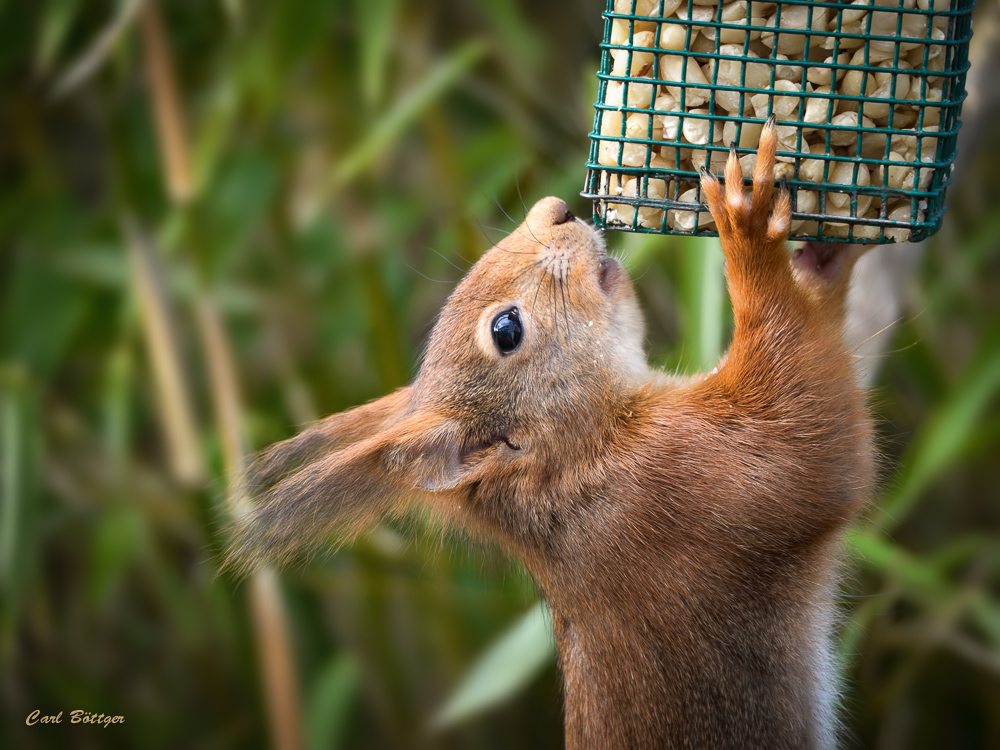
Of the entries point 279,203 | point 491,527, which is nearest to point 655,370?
point 491,527

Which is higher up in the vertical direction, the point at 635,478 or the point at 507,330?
the point at 507,330

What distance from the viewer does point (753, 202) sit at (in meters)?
1.19

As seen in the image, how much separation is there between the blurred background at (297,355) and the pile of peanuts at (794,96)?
0.91 meters

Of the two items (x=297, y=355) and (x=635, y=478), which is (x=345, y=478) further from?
(x=297, y=355)

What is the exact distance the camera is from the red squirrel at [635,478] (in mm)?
1406

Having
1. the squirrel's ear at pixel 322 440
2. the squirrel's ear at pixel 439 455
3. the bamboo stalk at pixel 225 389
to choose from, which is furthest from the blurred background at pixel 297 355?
the squirrel's ear at pixel 439 455

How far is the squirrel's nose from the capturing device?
158cm

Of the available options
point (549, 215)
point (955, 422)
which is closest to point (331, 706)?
point (549, 215)

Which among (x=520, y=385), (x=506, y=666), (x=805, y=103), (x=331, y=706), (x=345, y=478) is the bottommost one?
(x=331, y=706)

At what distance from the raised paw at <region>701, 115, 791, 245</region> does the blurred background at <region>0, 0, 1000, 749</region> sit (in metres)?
0.95

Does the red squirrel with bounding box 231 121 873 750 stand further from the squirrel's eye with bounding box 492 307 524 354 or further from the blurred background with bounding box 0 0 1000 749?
the blurred background with bounding box 0 0 1000 749

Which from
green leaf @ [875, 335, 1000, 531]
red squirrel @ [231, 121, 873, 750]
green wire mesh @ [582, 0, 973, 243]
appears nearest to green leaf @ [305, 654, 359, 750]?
red squirrel @ [231, 121, 873, 750]

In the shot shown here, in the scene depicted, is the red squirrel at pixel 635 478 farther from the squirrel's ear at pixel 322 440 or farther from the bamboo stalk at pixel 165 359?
the bamboo stalk at pixel 165 359

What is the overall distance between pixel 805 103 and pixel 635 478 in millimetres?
625
